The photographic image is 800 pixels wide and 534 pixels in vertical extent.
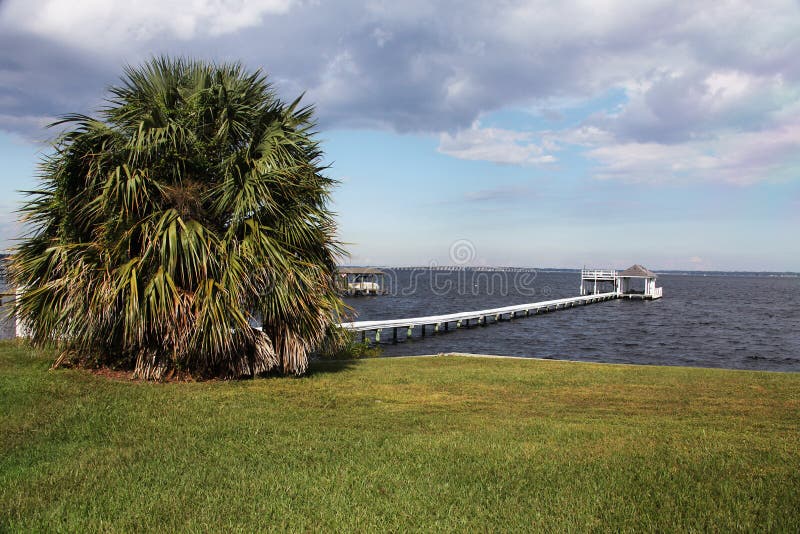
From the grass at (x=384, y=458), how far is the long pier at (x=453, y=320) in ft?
26.2

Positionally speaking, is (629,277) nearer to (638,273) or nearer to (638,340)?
(638,273)

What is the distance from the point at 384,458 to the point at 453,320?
102 feet

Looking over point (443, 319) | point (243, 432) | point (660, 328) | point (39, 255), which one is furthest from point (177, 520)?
point (660, 328)

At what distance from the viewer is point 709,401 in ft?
33.3

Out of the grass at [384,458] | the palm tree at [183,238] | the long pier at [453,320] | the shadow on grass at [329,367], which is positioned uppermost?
the palm tree at [183,238]

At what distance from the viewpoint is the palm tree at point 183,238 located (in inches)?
408

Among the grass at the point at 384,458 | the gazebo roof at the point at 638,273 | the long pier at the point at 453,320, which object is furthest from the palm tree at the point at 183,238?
the gazebo roof at the point at 638,273

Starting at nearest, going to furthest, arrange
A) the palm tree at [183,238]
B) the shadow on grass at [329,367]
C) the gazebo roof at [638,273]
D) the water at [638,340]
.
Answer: the palm tree at [183,238], the shadow on grass at [329,367], the water at [638,340], the gazebo roof at [638,273]

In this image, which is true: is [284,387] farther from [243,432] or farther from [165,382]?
[243,432]

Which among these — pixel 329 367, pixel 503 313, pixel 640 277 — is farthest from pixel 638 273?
pixel 329 367

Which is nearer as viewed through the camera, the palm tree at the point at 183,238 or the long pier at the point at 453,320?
the palm tree at the point at 183,238

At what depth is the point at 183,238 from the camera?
1032cm

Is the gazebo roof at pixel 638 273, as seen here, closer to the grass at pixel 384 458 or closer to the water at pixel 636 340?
the water at pixel 636 340

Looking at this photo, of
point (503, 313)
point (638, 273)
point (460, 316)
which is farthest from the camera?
point (638, 273)
